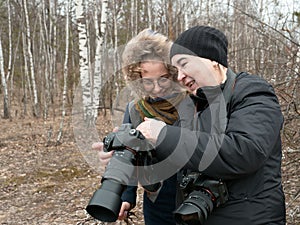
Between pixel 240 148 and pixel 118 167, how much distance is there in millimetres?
393

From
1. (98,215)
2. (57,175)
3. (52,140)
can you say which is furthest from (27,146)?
(98,215)

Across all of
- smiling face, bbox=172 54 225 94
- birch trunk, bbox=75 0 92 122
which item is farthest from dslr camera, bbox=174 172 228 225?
birch trunk, bbox=75 0 92 122

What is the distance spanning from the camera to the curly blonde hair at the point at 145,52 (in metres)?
1.64

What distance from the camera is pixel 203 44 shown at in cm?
125

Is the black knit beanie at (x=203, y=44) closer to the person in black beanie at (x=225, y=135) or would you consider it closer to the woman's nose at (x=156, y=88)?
the person in black beanie at (x=225, y=135)

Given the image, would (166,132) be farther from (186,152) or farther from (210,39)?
(210,39)

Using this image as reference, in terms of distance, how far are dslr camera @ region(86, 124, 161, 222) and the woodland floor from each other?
183cm

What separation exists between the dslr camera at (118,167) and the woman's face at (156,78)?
1.26 feet

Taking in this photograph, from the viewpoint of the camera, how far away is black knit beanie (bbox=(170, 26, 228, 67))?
1250mm

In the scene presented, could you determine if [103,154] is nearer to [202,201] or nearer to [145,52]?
[202,201]

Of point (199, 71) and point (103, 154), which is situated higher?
point (199, 71)

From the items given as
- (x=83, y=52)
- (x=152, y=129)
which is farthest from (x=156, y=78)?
(x=83, y=52)

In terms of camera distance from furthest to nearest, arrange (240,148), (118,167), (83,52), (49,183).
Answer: (83,52)
(49,183)
(118,167)
(240,148)

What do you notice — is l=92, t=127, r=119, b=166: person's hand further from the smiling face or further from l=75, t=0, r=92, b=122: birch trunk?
l=75, t=0, r=92, b=122: birch trunk
